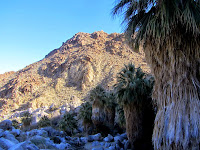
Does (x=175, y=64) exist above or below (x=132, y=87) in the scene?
above

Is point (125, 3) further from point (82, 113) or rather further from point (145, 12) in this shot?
point (82, 113)

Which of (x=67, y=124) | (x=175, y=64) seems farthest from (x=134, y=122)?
(x=67, y=124)

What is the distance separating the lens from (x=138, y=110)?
15.3 meters

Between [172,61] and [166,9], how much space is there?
1.79m

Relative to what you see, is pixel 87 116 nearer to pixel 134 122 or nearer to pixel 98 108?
pixel 98 108

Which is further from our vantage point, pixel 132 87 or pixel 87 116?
pixel 87 116


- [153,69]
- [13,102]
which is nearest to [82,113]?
[153,69]

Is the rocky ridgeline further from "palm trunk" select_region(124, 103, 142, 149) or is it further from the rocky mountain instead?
the rocky mountain

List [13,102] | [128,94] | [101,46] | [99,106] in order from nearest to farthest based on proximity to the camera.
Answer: [128,94], [99,106], [13,102], [101,46]

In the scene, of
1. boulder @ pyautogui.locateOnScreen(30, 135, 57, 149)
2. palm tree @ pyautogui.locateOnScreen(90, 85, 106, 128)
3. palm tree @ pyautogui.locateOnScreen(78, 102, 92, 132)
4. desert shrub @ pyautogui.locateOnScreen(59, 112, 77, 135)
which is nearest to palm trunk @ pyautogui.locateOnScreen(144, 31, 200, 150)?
boulder @ pyautogui.locateOnScreen(30, 135, 57, 149)

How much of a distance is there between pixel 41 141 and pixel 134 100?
8972 mm

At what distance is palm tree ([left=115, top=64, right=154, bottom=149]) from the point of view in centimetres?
1493

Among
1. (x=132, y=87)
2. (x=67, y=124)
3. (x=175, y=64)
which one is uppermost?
(x=175, y=64)

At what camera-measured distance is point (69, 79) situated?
74.2 metres
